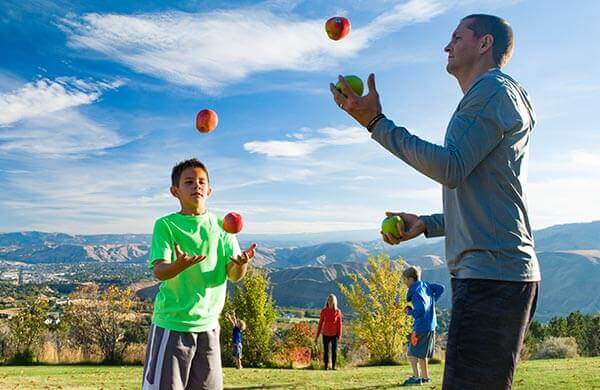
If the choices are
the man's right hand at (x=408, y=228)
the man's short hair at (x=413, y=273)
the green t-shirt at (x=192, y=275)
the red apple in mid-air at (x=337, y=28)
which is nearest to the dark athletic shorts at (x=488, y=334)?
the man's right hand at (x=408, y=228)

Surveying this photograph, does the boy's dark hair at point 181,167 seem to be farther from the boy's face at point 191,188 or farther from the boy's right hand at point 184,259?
the boy's right hand at point 184,259

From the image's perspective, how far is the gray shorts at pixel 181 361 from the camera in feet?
15.0

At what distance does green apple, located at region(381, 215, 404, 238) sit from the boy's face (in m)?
2.06

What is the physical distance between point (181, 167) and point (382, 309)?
35.2 m

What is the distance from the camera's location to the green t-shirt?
15.5 feet

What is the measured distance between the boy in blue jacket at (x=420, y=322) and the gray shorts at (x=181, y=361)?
7175mm

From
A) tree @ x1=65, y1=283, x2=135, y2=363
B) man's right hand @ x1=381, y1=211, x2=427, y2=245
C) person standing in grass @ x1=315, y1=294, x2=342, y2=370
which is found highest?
man's right hand @ x1=381, y1=211, x2=427, y2=245

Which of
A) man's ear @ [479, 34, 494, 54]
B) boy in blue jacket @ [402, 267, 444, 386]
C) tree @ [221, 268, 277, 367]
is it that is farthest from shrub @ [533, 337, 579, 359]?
man's ear @ [479, 34, 494, 54]

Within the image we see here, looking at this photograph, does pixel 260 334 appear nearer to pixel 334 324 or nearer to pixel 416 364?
pixel 334 324

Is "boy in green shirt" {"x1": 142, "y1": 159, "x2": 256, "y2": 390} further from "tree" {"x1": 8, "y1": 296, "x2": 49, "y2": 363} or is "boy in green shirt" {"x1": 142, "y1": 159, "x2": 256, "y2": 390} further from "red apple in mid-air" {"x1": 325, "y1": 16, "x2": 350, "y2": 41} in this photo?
"tree" {"x1": 8, "y1": 296, "x2": 49, "y2": 363}

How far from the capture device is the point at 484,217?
2.79m

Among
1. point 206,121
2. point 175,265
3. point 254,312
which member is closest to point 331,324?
point 206,121

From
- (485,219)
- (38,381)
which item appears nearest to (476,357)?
(485,219)

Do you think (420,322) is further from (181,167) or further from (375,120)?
(375,120)
